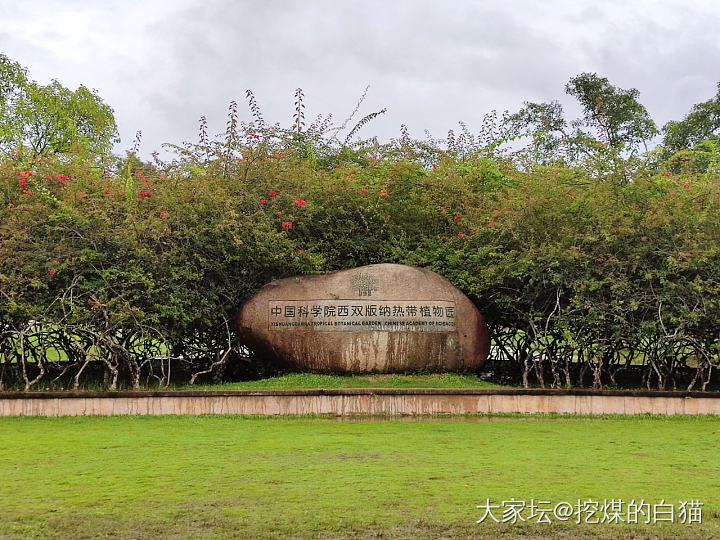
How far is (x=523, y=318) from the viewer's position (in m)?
13.5

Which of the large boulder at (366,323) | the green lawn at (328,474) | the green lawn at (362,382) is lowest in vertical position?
the green lawn at (328,474)

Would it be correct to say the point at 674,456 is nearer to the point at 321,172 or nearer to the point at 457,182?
the point at 457,182

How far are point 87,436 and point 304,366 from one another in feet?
13.0

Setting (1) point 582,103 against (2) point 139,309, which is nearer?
(2) point 139,309

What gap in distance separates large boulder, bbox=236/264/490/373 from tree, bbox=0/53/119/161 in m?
14.4

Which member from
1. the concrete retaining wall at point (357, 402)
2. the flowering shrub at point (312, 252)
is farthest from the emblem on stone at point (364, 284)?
the concrete retaining wall at point (357, 402)

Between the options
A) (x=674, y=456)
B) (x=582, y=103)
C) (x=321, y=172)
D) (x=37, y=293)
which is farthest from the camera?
(x=582, y=103)

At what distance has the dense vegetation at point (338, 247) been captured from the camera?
40.9 ft

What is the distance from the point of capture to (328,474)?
7.49 metres

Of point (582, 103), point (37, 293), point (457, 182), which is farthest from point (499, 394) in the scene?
point (582, 103)

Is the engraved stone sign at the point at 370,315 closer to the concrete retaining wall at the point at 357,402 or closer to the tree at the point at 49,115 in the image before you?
the concrete retaining wall at the point at 357,402

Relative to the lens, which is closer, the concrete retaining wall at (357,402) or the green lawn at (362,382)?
the concrete retaining wall at (357,402)

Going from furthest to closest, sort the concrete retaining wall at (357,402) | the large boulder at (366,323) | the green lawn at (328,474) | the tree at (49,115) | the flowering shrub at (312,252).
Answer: the tree at (49,115), the large boulder at (366,323), the flowering shrub at (312,252), the concrete retaining wall at (357,402), the green lawn at (328,474)

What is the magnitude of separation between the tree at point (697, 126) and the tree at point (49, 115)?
18.0 metres
